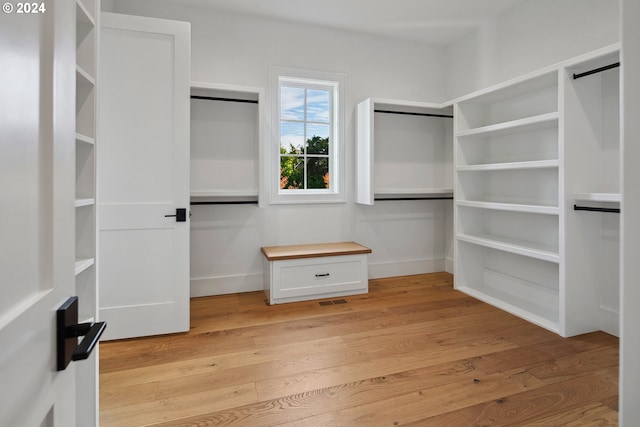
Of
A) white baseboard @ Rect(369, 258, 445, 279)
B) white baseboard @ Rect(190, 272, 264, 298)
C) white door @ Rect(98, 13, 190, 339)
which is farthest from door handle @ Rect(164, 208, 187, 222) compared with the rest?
white baseboard @ Rect(369, 258, 445, 279)

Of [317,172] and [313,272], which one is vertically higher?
[317,172]

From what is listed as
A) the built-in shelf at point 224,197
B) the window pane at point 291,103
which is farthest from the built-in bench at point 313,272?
the window pane at point 291,103

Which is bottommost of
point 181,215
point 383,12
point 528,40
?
point 181,215

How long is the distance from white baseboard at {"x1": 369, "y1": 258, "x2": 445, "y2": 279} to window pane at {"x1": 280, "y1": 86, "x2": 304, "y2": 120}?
6.08ft

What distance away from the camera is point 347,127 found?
12.2 ft

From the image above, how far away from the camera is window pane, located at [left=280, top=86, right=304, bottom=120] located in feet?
11.8

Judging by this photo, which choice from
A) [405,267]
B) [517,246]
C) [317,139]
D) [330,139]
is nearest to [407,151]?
[330,139]

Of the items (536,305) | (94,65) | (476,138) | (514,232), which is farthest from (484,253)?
(94,65)

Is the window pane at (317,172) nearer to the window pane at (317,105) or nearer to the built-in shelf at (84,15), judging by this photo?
the window pane at (317,105)

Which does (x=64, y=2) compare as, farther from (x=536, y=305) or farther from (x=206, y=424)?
(x=536, y=305)

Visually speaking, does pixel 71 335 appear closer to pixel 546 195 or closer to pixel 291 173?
pixel 291 173

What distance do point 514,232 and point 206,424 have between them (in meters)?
3.02

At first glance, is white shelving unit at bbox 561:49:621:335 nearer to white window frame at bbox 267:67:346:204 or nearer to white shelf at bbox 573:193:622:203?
white shelf at bbox 573:193:622:203

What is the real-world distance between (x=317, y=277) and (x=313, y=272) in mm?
64
